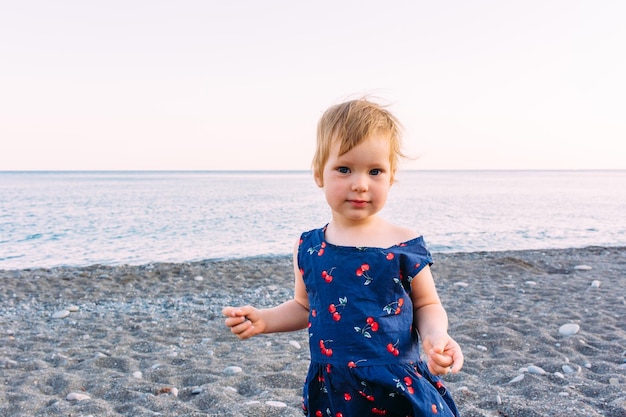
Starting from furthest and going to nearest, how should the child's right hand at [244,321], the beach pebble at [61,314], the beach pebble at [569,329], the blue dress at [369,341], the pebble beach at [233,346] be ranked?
the beach pebble at [61,314] < the beach pebble at [569,329] < the pebble beach at [233,346] < the child's right hand at [244,321] < the blue dress at [369,341]

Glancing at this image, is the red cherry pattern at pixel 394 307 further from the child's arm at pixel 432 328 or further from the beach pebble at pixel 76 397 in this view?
the beach pebble at pixel 76 397

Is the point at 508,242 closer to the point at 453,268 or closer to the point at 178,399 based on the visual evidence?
the point at 453,268

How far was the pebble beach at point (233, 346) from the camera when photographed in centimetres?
422

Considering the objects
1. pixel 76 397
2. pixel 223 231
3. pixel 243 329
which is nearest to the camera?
pixel 243 329

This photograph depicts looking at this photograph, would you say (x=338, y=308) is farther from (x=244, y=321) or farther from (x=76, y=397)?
(x=76, y=397)

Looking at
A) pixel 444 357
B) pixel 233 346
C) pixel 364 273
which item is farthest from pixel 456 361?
pixel 233 346

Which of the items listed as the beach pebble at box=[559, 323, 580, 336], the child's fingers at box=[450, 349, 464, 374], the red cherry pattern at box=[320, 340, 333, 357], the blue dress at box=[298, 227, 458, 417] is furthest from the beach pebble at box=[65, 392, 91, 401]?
the beach pebble at box=[559, 323, 580, 336]

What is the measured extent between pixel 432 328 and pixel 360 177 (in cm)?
62

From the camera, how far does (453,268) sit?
11367 millimetres

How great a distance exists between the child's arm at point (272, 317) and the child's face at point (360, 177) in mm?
388

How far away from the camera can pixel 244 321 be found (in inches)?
88.4

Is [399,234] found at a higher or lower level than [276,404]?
higher

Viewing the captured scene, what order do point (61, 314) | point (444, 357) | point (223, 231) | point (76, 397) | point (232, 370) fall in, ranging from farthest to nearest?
point (223, 231), point (61, 314), point (232, 370), point (76, 397), point (444, 357)

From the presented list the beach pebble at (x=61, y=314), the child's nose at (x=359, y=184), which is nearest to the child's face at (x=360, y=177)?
the child's nose at (x=359, y=184)
